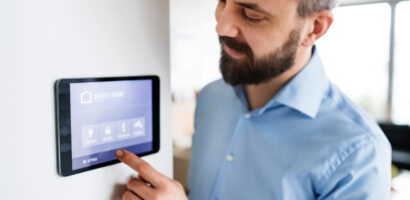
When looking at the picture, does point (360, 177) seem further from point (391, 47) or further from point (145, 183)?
point (391, 47)

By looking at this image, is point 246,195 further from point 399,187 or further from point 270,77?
point 399,187

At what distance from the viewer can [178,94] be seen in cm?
393

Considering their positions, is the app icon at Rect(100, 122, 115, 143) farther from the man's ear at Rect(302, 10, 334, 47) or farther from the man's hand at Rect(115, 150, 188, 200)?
the man's ear at Rect(302, 10, 334, 47)

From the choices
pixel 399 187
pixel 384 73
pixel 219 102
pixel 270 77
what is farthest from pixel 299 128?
pixel 384 73

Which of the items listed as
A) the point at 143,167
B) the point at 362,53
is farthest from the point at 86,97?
the point at 362,53

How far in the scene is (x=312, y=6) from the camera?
0.77 meters

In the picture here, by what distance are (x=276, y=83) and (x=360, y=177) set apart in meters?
0.33

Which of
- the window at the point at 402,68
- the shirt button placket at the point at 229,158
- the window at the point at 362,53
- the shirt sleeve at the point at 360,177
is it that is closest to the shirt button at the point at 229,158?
the shirt button placket at the point at 229,158

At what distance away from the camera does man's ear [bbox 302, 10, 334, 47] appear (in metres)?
0.80

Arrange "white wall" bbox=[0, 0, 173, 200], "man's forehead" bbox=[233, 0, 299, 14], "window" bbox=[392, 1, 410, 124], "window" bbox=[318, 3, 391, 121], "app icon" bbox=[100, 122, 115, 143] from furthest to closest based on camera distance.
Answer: "window" bbox=[318, 3, 391, 121] < "window" bbox=[392, 1, 410, 124] < "man's forehead" bbox=[233, 0, 299, 14] < "app icon" bbox=[100, 122, 115, 143] < "white wall" bbox=[0, 0, 173, 200]

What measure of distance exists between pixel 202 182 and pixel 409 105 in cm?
314

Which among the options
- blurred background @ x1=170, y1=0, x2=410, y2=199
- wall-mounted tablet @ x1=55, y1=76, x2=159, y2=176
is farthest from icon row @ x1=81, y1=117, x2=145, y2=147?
blurred background @ x1=170, y1=0, x2=410, y2=199

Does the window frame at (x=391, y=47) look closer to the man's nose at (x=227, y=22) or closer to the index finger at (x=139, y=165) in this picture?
the man's nose at (x=227, y=22)

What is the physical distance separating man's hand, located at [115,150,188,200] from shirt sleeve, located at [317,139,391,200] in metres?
0.37
